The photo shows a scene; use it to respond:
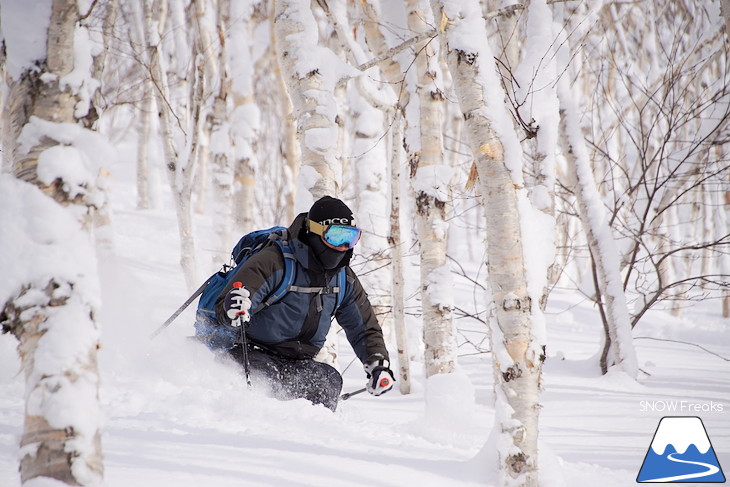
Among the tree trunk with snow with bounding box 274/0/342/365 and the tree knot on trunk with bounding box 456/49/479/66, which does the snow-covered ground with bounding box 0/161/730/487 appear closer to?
the tree trunk with snow with bounding box 274/0/342/365

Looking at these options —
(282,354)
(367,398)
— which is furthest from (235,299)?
(367,398)

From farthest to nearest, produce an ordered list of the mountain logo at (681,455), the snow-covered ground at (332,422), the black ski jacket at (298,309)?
1. the black ski jacket at (298,309)
2. the mountain logo at (681,455)
3. the snow-covered ground at (332,422)

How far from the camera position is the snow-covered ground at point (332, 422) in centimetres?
231

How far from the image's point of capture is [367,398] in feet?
17.1

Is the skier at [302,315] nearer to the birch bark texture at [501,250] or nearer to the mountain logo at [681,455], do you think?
the birch bark texture at [501,250]

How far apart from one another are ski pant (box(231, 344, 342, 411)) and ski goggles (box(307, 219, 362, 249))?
0.97 metres

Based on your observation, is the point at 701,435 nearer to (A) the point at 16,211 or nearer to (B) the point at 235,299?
(B) the point at 235,299

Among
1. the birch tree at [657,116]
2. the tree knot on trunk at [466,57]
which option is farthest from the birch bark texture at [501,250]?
the birch tree at [657,116]

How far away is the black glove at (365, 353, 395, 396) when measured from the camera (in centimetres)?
378

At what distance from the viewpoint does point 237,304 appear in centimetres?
333

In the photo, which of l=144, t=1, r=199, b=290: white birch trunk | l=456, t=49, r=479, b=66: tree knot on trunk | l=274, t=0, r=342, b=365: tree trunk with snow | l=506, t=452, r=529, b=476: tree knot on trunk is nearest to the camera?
l=506, t=452, r=529, b=476: tree knot on trunk

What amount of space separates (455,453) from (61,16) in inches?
116

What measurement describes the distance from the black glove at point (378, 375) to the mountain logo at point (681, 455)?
171cm

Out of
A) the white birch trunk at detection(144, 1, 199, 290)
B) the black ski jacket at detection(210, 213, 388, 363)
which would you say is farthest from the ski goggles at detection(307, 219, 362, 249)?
the white birch trunk at detection(144, 1, 199, 290)
